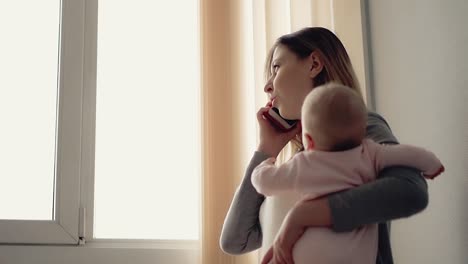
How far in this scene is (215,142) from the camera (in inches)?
71.6

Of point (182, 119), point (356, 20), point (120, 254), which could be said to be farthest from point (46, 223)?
point (356, 20)

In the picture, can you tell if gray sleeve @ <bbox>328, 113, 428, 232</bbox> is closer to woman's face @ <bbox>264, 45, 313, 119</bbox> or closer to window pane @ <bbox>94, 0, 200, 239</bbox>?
woman's face @ <bbox>264, 45, 313, 119</bbox>

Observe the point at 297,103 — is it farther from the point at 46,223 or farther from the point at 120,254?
the point at 46,223

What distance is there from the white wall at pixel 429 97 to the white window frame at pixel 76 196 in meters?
0.81

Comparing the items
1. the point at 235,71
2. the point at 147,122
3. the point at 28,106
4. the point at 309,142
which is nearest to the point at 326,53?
the point at 309,142

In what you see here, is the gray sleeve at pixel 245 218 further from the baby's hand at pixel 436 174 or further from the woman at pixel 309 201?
the baby's hand at pixel 436 174

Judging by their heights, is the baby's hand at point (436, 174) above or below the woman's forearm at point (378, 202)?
above

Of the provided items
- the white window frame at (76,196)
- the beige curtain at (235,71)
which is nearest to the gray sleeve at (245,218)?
the beige curtain at (235,71)

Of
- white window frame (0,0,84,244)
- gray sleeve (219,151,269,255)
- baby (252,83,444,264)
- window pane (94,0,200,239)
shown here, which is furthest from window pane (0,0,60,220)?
baby (252,83,444,264)

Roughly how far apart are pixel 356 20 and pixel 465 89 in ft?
1.58

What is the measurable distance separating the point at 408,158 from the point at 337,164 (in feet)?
0.41

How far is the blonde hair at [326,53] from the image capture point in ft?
3.87

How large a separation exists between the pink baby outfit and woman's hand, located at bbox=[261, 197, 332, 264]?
13mm

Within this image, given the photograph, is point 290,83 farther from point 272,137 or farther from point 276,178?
point 276,178
